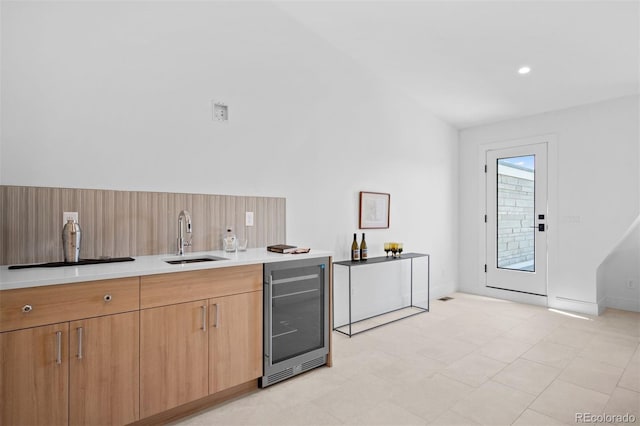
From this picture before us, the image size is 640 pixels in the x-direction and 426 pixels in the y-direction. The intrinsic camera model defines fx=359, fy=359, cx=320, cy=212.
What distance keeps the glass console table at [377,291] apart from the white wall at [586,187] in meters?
1.67

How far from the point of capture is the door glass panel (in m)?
4.71

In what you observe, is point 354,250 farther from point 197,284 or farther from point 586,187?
point 586,187

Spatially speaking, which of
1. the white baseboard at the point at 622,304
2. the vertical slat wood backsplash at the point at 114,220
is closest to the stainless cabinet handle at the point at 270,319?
the vertical slat wood backsplash at the point at 114,220

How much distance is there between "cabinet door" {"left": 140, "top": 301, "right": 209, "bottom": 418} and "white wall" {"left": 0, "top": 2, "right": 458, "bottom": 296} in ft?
3.20

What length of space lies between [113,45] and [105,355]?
1.91 meters

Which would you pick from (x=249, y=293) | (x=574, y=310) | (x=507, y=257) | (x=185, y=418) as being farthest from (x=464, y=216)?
(x=185, y=418)

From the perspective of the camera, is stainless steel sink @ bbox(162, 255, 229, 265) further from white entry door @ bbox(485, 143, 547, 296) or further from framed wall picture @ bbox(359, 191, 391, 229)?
white entry door @ bbox(485, 143, 547, 296)

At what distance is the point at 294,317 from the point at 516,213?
3.68 m

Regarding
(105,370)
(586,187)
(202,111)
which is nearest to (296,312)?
(105,370)

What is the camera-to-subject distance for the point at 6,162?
2006 mm

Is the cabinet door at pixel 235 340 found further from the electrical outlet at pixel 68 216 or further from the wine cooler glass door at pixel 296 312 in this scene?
the electrical outlet at pixel 68 216

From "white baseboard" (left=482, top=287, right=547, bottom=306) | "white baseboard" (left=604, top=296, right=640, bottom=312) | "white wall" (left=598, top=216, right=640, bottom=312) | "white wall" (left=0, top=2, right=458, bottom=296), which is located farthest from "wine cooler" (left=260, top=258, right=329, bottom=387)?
"white baseboard" (left=604, top=296, right=640, bottom=312)

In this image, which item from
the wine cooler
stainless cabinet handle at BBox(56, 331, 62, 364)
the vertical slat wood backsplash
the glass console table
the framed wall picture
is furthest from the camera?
the framed wall picture

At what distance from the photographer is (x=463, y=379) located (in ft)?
8.47
